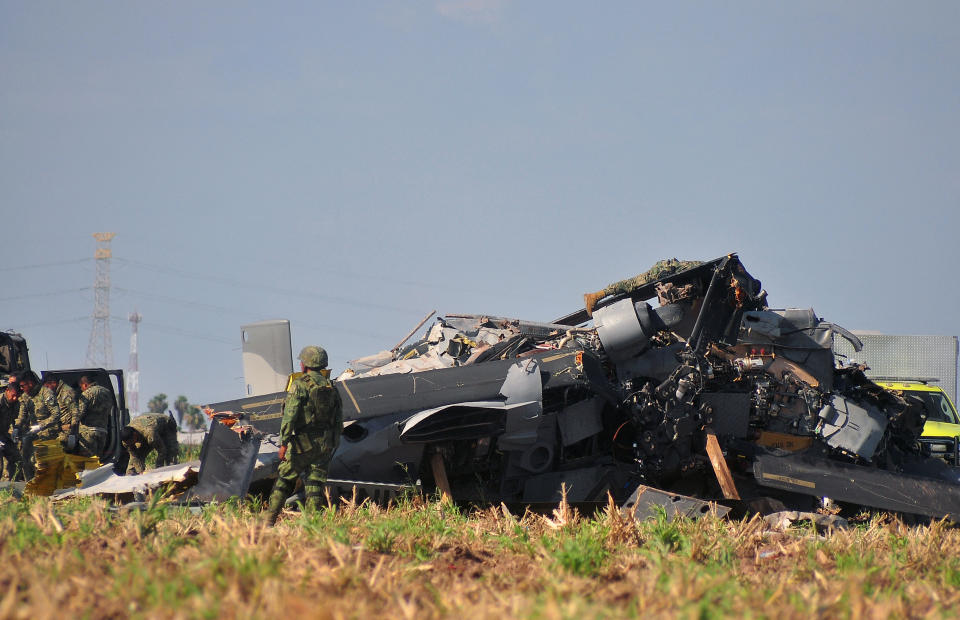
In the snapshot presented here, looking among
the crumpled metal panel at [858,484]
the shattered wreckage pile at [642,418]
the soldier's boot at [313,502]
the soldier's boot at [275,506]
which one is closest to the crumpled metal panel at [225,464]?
the shattered wreckage pile at [642,418]

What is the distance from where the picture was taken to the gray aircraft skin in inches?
389

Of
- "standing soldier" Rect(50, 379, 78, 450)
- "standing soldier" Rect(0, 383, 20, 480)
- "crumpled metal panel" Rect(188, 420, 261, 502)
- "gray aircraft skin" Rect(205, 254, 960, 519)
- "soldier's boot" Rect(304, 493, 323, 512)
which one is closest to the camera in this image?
"soldier's boot" Rect(304, 493, 323, 512)

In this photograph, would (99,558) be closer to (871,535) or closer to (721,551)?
(721,551)

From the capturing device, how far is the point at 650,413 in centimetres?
1050

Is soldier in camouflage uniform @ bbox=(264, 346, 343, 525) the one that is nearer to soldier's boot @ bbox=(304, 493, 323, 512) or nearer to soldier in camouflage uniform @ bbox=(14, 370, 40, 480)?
soldier's boot @ bbox=(304, 493, 323, 512)

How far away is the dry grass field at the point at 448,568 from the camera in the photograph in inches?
185

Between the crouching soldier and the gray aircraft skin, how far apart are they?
3.68 metres

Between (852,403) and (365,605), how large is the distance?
27.8 ft

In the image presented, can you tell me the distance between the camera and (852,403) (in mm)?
11297

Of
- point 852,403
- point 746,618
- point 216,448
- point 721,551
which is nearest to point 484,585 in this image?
point 746,618

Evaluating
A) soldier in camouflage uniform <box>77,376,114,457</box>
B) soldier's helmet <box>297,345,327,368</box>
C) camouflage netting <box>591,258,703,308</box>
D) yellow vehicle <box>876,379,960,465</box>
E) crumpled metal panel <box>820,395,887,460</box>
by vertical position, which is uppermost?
camouflage netting <box>591,258,703,308</box>

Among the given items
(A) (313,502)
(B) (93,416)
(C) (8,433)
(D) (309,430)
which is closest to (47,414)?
(B) (93,416)

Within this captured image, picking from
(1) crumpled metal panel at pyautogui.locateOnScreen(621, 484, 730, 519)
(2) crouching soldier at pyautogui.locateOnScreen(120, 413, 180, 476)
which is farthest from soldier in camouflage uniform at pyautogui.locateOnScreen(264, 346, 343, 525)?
(2) crouching soldier at pyautogui.locateOnScreen(120, 413, 180, 476)

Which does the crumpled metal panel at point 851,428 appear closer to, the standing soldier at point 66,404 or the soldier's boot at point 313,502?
the soldier's boot at point 313,502
